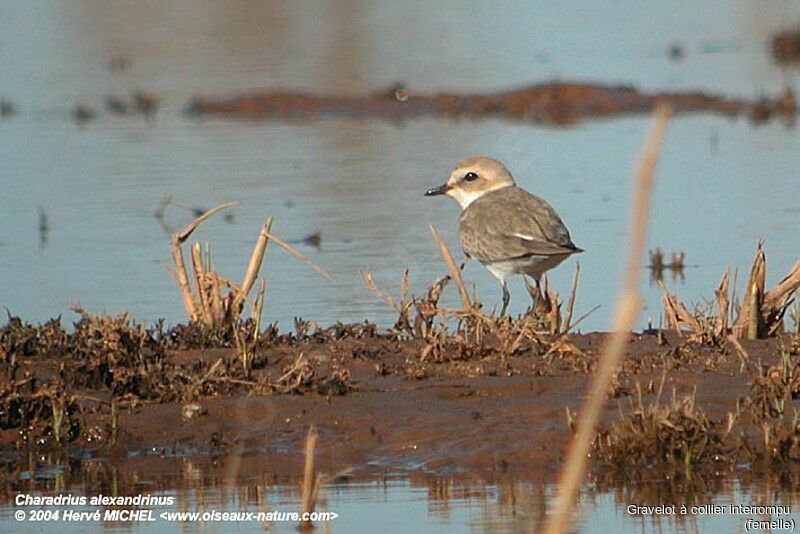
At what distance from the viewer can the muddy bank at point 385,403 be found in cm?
668

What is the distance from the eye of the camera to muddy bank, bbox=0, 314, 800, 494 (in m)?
6.68

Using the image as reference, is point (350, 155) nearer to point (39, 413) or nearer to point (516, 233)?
point (516, 233)

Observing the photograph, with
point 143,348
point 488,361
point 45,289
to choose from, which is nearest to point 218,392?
point 143,348

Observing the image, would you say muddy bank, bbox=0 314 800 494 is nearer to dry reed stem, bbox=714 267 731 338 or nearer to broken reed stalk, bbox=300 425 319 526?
dry reed stem, bbox=714 267 731 338

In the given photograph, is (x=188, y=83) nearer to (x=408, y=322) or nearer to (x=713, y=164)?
(x=713, y=164)

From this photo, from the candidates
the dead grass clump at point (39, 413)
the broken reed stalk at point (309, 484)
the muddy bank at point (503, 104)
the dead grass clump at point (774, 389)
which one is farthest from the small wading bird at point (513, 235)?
the muddy bank at point (503, 104)

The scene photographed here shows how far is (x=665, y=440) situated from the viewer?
6523 millimetres

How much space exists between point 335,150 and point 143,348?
9330 millimetres

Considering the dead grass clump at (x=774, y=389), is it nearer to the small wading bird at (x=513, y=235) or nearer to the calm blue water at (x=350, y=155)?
the small wading bird at (x=513, y=235)

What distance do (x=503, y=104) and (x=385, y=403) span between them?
12.8 m

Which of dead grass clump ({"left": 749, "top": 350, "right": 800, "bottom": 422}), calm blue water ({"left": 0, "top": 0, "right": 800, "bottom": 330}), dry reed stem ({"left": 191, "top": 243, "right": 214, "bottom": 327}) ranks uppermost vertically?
calm blue water ({"left": 0, "top": 0, "right": 800, "bottom": 330})

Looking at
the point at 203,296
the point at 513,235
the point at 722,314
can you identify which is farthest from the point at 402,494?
the point at 513,235

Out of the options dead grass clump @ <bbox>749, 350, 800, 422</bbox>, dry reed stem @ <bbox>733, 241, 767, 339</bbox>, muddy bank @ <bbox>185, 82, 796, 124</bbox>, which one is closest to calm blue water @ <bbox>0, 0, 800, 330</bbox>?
muddy bank @ <bbox>185, 82, 796, 124</bbox>

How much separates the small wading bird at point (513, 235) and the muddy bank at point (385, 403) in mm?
684
